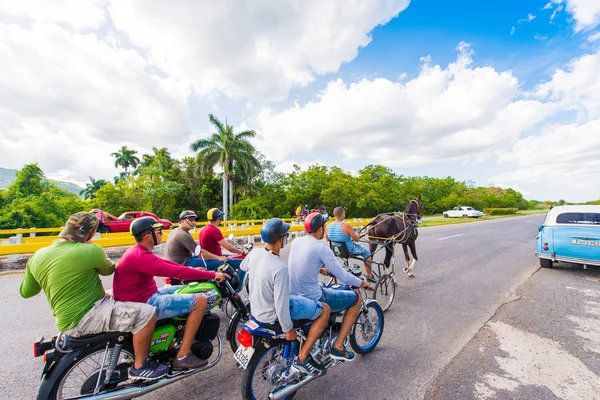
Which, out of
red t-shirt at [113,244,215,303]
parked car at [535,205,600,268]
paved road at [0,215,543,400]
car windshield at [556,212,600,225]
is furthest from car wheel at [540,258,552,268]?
red t-shirt at [113,244,215,303]

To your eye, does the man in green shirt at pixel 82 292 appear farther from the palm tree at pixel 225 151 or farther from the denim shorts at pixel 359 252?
the palm tree at pixel 225 151

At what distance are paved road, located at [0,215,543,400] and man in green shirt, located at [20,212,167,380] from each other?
2.92 ft

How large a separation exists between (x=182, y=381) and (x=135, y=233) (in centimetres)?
175

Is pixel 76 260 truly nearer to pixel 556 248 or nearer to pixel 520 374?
pixel 520 374

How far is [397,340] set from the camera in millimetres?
3789

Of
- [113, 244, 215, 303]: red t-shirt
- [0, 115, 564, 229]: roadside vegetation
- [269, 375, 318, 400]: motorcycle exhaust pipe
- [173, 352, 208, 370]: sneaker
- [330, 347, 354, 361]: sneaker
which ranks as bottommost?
[269, 375, 318, 400]: motorcycle exhaust pipe

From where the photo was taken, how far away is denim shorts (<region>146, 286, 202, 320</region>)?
8.55 feet

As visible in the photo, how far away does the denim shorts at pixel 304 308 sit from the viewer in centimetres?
257

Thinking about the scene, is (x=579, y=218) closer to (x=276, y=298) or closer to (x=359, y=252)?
(x=359, y=252)

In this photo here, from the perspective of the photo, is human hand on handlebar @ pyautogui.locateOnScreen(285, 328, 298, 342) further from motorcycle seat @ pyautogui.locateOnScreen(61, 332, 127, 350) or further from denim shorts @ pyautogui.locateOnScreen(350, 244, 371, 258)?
denim shorts @ pyautogui.locateOnScreen(350, 244, 371, 258)

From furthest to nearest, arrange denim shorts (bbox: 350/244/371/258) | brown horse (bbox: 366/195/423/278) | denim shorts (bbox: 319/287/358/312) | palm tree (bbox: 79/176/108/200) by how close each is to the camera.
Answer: palm tree (bbox: 79/176/108/200) < brown horse (bbox: 366/195/423/278) < denim shorts (bbox: 350/244/371/258) < denim shorts (bbox: 319/287/358/312)

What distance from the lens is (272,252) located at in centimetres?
246

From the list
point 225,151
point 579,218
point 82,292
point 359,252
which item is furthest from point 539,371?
point 225,151

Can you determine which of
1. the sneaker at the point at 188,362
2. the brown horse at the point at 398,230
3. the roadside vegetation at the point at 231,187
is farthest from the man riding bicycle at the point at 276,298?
the roadside vegetation at the point at 231,187
